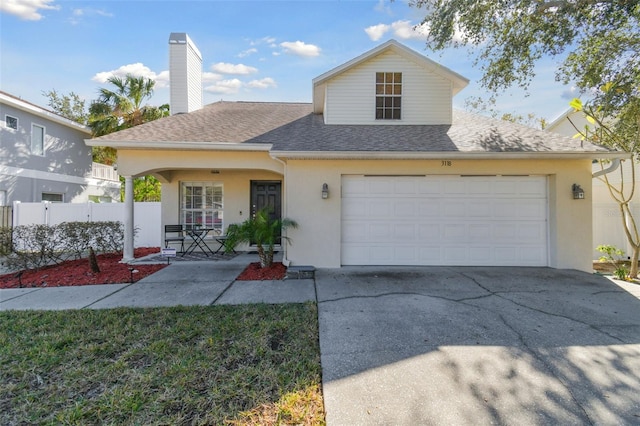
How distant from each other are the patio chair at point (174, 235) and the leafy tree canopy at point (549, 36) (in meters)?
9.06

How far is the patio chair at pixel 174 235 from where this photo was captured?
927 centimetres

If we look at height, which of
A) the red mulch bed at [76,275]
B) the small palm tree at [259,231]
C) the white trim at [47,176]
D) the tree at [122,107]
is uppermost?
the tree at [122,107]

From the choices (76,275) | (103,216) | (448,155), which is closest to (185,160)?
(76,275)

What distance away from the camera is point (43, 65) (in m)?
11.8

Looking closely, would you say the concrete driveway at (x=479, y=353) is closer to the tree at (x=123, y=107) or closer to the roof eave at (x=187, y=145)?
the roof eave at (x=187, y=145)

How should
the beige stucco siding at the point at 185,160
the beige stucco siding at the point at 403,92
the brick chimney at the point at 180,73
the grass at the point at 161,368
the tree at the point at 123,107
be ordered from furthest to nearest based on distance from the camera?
1. the tree at the point at 123,107
2. the brick chimney at the point at 180,73
3. the beige stucco siding at the point at 403,92
4. the beige stucco siding at the point at 185,160
5. the grass at the point at 161,368

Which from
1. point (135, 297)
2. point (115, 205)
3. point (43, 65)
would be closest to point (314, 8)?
point (135, 297)

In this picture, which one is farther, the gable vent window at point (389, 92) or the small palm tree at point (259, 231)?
the gable vent window at point (389, 92)

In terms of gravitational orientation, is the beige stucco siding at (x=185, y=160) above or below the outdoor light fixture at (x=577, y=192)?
above

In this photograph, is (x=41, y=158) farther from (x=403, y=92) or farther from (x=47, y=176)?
(x=403, y=92)

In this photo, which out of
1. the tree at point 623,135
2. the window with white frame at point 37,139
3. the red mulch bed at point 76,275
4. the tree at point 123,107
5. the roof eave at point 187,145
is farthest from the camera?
the tree at point 123,107

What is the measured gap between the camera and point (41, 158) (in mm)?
13000

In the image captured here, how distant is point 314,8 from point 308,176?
18.3 feet

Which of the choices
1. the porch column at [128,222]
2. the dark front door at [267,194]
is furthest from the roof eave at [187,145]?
the dark front door at [267,194]
